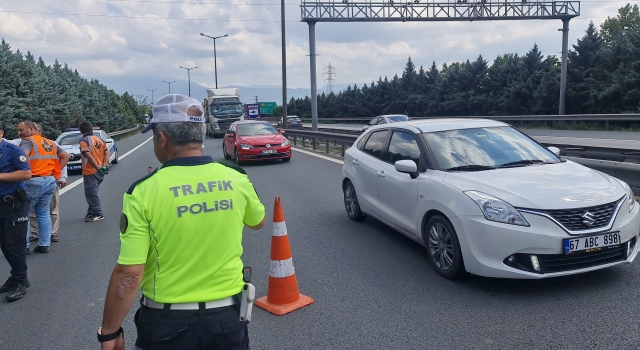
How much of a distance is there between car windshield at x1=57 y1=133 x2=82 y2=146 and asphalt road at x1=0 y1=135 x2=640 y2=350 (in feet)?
42.2

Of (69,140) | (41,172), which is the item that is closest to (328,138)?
(69,140)

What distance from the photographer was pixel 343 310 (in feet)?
16.6

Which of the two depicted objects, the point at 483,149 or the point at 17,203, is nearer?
the point at 17,203

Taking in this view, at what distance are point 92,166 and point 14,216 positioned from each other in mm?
4114

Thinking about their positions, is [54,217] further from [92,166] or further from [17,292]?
[17,292]

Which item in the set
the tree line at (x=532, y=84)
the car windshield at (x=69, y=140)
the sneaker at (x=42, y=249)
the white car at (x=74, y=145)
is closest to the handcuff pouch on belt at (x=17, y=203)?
the sneaker at (x=42, y=249)

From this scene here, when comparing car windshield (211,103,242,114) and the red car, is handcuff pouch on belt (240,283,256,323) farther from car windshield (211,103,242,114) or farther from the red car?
car windshield (211,103,242,114)

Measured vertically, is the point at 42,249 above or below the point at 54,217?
below

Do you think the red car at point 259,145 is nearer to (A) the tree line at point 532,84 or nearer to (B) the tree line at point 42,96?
(B) the tree line at point 42,96

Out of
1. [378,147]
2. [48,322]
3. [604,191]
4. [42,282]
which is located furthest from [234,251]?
[378,147]

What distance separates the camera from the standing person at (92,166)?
967 cm

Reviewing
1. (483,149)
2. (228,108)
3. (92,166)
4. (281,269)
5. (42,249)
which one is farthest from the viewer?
(228,108)

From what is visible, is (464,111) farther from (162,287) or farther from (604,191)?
(162,287)

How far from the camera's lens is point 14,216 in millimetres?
5727
